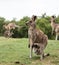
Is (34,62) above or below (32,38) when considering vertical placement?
below

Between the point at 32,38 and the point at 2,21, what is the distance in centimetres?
3572

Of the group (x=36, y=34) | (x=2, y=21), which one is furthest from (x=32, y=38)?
(x=2, y=21)

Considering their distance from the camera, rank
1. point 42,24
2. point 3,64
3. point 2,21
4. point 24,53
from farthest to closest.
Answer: point 2,21 < point 42,24 < point 24,53 < point 3,64

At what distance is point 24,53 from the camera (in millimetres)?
16797

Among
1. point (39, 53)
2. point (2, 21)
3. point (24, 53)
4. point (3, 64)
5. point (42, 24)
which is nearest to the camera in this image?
point (3, 64)

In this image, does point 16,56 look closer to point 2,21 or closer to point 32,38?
point 32,38

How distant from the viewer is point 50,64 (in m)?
13.9

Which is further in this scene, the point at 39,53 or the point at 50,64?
the point at 39,53

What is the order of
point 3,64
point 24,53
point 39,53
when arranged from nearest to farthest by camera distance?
point 3,64
point 39,53
point 24,53

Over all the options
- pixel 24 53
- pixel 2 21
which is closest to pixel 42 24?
pixel 2 21

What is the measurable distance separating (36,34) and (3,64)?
2.07 meters

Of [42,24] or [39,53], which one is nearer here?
[39,53]

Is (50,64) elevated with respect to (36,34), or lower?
lower

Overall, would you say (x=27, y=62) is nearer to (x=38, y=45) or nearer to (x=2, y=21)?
(x=38, y=45)
